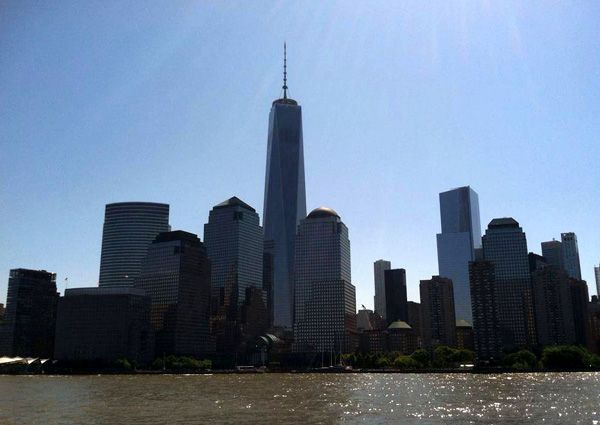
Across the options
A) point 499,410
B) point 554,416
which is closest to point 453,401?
point 499,410

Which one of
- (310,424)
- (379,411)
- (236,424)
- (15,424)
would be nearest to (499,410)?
(379,411)

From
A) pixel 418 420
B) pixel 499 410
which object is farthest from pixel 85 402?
pixel 499 410

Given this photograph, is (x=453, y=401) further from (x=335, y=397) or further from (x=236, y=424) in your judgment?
(x=236, y=424)

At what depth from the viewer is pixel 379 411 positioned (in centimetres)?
9031

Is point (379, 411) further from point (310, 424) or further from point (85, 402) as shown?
point (85, 402)

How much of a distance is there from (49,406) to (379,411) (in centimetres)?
5269

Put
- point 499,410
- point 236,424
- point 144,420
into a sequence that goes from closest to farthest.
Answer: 1. point 236,424
2. point 144,420
3. point 499,410

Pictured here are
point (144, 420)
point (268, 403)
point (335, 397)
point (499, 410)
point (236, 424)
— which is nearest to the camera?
point (236, 424)

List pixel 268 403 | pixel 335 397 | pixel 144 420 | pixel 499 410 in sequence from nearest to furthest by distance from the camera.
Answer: pixel 144 420
pixel 499 410
pixel 268 403
pixel 335 397

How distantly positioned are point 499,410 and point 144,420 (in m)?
47.9

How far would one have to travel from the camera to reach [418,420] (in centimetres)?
7806

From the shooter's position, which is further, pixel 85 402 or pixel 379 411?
pixel 85 402

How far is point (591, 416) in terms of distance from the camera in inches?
3211

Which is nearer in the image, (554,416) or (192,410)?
(554,416)
